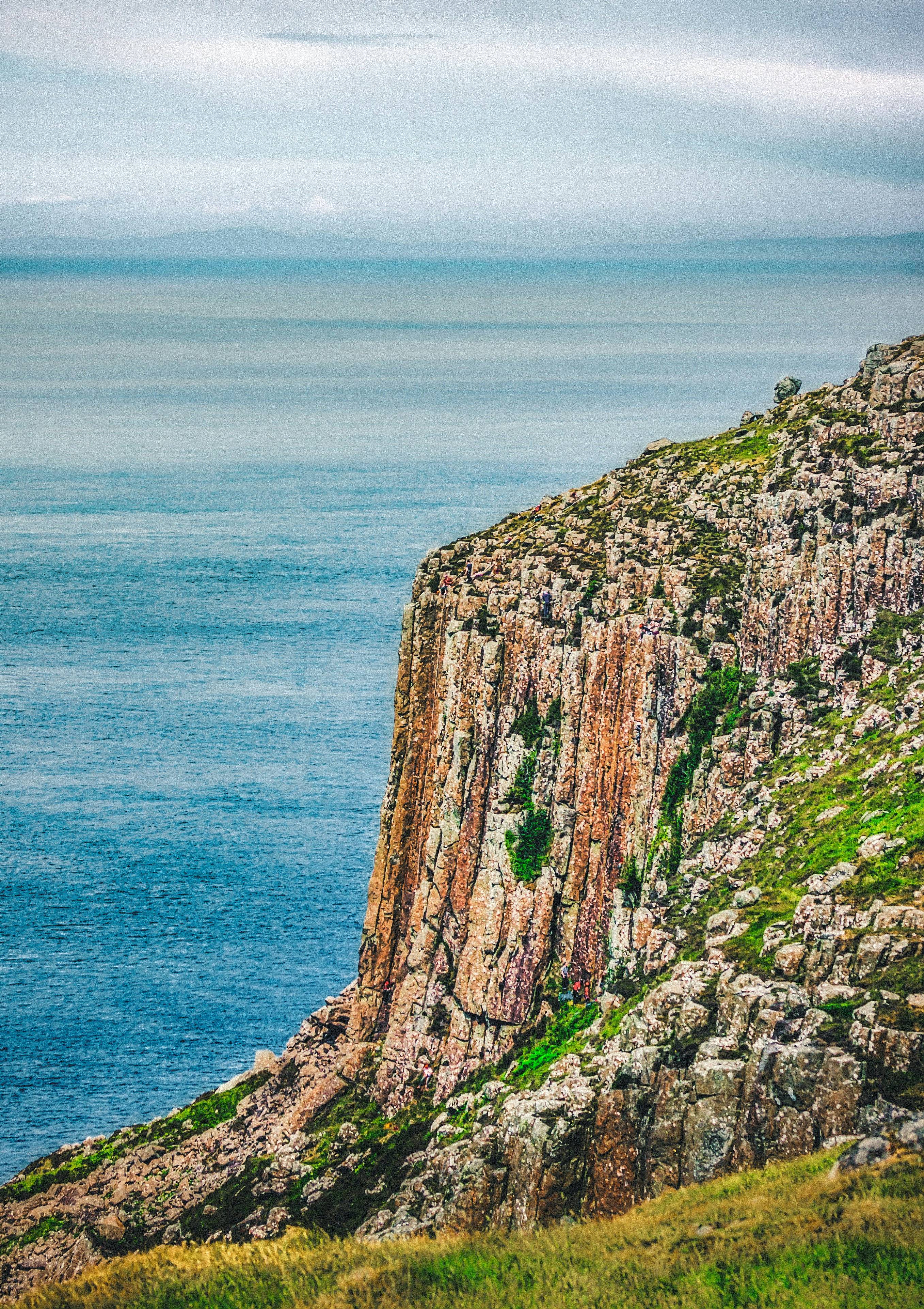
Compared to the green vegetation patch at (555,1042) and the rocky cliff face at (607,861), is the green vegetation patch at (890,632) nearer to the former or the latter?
the rocky cliff face at (607,861)

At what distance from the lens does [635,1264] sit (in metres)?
24.5

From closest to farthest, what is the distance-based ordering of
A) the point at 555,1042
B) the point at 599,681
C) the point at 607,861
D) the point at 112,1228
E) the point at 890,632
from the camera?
the point at 890,632
the point at 555,1042
the point at 607,861
the point at 599,681
the point at 112,1228

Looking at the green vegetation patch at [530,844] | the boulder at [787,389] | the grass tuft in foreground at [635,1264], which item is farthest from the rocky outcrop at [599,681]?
the grass tuft in foreground at [635,1264]

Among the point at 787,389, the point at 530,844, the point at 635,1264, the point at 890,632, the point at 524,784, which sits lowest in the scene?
the point at 635,1264

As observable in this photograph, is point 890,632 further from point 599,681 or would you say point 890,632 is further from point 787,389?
point 787,389

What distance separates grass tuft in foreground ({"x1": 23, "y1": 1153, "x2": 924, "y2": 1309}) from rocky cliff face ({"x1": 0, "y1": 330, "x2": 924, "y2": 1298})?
4.61 meters

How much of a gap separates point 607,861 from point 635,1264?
28.0m

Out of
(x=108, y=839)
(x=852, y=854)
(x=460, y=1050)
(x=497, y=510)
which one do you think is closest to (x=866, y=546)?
(x=852, y=854)

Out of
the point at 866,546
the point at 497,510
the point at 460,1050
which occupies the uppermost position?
the point at 497,510

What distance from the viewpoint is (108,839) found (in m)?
Result: 105

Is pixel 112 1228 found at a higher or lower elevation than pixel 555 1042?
lower

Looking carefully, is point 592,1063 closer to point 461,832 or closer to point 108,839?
A: point 461,832

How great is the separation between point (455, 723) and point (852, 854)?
829 inches

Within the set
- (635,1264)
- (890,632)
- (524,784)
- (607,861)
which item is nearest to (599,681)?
(524,784)
